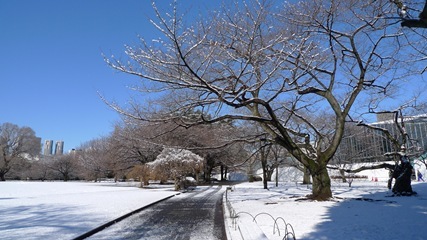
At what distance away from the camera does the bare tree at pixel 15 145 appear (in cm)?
6175

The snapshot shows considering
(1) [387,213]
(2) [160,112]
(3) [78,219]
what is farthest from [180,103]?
(1) [387,213]

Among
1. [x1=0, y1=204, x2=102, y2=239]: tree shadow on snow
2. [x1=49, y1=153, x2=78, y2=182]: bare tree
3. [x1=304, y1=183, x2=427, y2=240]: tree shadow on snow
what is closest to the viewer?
[x1=304, y1=183, x2=427, y2=240]: tree shadow on snow

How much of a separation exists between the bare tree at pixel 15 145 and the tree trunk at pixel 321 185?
210 ft

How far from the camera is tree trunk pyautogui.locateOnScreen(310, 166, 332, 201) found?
14.9m

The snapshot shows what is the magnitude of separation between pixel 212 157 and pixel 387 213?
3882 cm

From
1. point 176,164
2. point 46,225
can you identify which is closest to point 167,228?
point 46,225

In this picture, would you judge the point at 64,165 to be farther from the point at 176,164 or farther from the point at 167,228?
the point at 167,228

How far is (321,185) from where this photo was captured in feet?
49.1

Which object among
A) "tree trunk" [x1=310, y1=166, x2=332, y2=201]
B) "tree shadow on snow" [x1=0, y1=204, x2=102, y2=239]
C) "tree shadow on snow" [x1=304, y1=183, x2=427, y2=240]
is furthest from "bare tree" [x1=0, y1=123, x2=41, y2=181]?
"tree shadow on snow" [x1=304, y1=183, x2=427, y2=240]

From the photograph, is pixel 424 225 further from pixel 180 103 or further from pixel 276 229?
pixel 180 103

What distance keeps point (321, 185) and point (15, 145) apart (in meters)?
66.8

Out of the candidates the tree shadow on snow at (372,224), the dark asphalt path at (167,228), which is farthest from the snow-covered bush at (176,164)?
the tree shadow on snow at (372,224)

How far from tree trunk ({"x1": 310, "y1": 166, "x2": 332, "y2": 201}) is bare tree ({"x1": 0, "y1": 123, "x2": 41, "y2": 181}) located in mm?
64026

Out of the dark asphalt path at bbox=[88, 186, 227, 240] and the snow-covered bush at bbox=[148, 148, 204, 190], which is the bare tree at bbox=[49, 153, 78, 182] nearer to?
the snow-covered bush at bbox=[148, 148, 204, 190]
